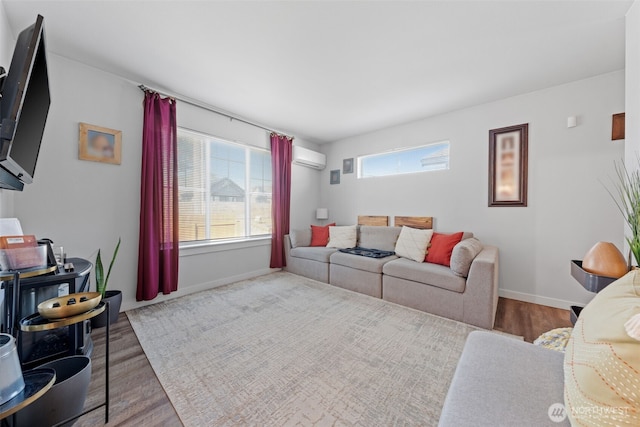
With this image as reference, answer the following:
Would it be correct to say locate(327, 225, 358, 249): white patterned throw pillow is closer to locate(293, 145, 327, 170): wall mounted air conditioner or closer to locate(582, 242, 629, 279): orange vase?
locate(293, 145, 327, 170): wall mounted air conditioner

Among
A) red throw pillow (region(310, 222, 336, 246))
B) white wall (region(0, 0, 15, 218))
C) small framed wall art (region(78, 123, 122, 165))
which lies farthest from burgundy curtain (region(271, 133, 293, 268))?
white wall (region(0, 0, 15, 218))

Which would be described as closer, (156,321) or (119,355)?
(119,355)

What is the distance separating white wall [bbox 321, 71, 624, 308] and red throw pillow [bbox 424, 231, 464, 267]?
0.54 metres

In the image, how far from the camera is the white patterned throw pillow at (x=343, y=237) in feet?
12.5

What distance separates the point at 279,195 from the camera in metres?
4.01

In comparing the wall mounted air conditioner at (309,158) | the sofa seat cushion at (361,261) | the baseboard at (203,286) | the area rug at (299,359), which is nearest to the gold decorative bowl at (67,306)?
the area rug at (299,359)

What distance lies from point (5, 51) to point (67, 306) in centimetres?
207

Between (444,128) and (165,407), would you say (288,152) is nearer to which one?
(444,128)

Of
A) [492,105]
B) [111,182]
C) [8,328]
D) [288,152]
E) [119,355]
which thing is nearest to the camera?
[8,328]

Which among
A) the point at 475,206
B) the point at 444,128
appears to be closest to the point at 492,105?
the point at 444,128

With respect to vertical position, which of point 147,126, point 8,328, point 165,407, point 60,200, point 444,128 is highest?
point 444,128

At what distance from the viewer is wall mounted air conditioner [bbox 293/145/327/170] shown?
14.1ft

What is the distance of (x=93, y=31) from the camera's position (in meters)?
1.84

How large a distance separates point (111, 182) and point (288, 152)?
2.53 meters
